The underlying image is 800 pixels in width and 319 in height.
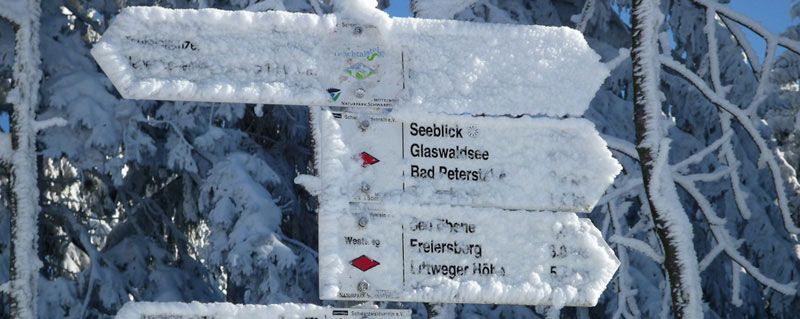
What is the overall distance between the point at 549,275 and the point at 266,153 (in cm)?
772

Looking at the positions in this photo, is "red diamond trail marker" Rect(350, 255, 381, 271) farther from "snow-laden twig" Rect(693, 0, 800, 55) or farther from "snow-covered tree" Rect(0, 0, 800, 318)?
"snow-covered tree" Rect(0, 0, 800, 318)

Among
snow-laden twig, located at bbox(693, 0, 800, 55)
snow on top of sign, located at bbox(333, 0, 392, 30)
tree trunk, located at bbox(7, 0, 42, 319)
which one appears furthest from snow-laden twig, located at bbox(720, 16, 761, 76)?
tree trunk, located at bbox(7, 0, 42, 319)

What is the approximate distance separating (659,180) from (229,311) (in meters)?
2.63

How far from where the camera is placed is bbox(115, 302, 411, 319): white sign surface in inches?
108

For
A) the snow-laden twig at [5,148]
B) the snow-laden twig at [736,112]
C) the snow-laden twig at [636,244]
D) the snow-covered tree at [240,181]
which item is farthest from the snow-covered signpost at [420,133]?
the snow-laden twig at [5,148]

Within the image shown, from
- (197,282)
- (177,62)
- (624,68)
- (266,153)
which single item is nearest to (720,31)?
(624,68)

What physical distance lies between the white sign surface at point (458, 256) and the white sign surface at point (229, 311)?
5 cm

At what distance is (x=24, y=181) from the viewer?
816cm

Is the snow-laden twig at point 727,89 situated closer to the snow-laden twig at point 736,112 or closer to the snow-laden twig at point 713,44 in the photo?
the snow-laden twig at point 713,44

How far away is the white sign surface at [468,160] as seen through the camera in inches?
115

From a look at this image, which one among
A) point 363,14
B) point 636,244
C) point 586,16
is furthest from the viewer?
point 586,16

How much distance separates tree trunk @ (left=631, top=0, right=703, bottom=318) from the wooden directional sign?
1.63m

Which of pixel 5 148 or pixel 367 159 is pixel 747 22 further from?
pixel 5 148

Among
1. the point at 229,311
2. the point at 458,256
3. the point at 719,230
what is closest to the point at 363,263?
the point at 458,256
